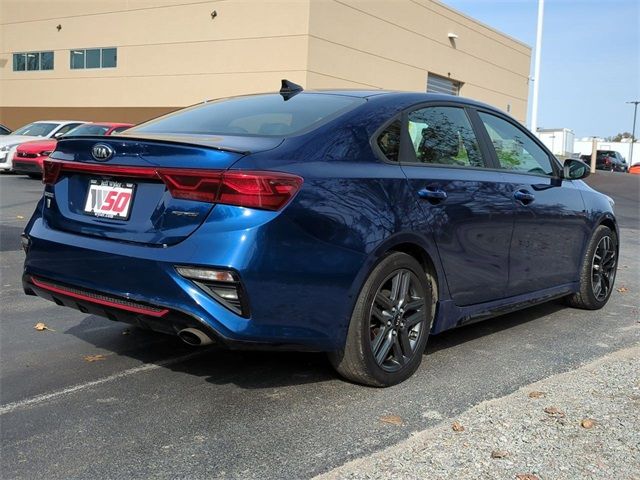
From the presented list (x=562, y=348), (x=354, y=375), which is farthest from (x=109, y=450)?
(x=562, y=348)

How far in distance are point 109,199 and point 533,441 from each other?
243 centimetres

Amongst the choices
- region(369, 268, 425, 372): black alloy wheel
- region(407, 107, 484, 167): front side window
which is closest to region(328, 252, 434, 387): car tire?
region(369, 268, 425, 372): black alloy wheel

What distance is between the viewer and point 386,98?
13.7 feet

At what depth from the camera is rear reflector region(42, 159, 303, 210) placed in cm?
320

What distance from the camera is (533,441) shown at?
10.7 feet

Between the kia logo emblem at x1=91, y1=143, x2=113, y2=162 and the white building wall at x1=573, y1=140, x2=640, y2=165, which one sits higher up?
the white building wall at x1=573, y1=140, x2=640, y2=165

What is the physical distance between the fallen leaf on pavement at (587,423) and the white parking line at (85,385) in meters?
2.34

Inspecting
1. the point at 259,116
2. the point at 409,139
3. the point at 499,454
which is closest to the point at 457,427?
the point at 499,454

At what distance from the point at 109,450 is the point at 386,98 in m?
2.51

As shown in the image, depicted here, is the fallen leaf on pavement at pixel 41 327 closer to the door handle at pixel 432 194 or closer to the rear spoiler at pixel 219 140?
the rear spoiler at pixel 219 140

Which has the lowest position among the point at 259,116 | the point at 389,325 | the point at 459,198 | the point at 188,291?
the point at 389,325

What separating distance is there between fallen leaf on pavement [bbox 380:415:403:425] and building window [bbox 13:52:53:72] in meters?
35.2

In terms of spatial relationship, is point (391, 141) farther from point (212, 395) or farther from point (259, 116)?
point (212, 395)

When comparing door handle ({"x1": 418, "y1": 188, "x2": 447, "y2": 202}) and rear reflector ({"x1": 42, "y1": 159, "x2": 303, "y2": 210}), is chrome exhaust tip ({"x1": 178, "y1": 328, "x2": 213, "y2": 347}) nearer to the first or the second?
rear reflector ({"x1": 42, "y1": 159, "x2": 303, "y2": 210})
